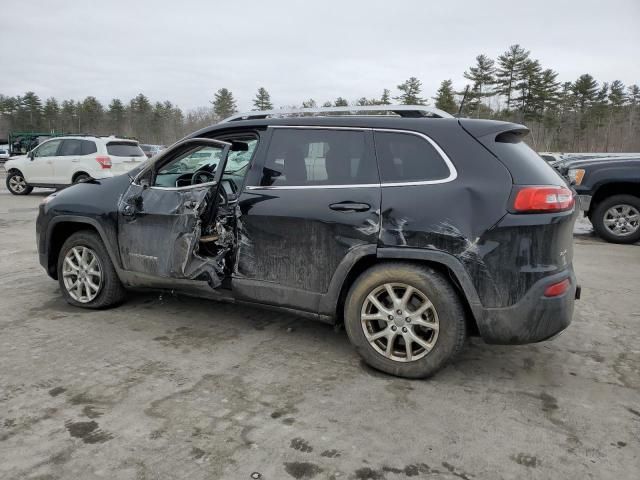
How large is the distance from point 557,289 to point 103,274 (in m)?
3.67

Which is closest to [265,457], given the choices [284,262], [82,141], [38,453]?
[38,453]

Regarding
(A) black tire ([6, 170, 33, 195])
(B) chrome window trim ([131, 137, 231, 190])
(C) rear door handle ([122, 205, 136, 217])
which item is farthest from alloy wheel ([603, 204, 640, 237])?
(A) black tire ([6, 170, 33, 195])

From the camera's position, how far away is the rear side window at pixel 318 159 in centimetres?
338

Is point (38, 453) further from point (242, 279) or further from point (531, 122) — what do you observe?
point (531, 122)

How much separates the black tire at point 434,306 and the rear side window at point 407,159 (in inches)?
22.6

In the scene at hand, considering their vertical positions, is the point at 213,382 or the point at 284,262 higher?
the point at 284,262

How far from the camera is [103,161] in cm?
1345

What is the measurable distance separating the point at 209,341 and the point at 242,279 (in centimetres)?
56

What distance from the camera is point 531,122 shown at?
4784 cm

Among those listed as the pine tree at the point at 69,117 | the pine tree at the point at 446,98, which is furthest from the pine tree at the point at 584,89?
the pine tree at the point at 69,117

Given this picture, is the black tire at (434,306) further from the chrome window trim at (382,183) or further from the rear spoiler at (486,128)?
Result: the rear spoiler at (486,128)

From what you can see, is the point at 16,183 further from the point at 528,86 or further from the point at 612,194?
the point at 528,86

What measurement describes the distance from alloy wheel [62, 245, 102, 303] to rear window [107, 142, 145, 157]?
9.96 m

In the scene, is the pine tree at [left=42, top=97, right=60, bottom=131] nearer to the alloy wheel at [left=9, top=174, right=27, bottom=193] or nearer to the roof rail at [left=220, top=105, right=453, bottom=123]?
the alloy wheel at [left=9, top=174, right=27, bottom=193]
